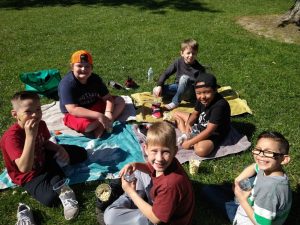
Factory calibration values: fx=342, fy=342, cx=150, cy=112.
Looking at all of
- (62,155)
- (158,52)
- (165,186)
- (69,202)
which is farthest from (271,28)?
(165,186)

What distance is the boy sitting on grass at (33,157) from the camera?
12.9 ft

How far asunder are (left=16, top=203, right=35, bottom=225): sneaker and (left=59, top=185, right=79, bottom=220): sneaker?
39cm

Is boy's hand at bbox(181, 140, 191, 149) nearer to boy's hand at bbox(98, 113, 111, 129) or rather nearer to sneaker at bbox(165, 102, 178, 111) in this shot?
boy's hand at bbox(98, 113, 111, 129)

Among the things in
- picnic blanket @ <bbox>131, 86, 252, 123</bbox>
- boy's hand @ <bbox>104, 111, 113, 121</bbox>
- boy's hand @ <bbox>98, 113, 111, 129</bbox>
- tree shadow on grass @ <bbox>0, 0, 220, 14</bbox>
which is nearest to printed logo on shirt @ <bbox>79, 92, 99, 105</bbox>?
boy's hand @ <bbox>104, 111, 113, 121</bbox>

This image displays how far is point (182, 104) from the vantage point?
6.83m

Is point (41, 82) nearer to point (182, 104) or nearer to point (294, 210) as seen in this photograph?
point (182, 104)

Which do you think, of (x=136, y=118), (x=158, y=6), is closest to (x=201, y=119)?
(x=136, y=118)

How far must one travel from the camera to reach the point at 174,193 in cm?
296

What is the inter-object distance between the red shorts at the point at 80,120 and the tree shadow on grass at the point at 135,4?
8791mm

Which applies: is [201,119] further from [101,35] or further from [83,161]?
[101,35]

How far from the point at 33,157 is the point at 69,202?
2.33 feet

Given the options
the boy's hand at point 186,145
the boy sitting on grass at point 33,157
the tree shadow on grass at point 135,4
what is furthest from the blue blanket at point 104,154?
the tree shadow on grass at point 135,4

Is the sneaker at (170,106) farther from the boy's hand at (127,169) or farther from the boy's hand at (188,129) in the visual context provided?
the boy's hand at (127,169)

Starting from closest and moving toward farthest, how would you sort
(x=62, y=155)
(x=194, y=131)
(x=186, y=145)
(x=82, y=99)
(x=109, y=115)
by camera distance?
(x=62, y=155) → (x=186, y=145) → (x=194, y=131) → (x=82, y=99) → (x=109, y=115)
